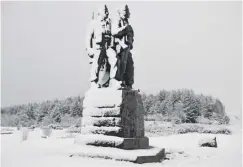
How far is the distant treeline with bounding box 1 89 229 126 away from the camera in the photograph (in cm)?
2170

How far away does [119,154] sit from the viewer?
18.4ft

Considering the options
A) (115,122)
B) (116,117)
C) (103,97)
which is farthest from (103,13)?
(115,122)

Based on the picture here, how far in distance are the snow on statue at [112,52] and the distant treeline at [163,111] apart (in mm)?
15063

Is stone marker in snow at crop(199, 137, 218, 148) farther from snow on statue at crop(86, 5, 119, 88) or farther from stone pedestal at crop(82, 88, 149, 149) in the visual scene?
snow on statue at crop(86, 5, 119, 88)

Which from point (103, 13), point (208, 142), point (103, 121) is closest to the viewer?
point (103, 121)

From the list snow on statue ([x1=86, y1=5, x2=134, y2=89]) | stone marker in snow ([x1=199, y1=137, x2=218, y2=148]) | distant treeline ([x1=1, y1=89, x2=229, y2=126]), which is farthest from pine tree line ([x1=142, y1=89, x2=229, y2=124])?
snow on statue ([x1=86, y1=5, x2=134, y2=89])

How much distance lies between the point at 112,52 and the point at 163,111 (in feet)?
54.3

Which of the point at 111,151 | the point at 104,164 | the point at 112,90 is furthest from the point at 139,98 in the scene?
the point at 104,164

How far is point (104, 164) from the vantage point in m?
5.20

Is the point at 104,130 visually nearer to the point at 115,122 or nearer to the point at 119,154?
the point at 115,122

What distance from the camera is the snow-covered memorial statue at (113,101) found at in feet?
20.1

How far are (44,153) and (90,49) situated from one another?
3.02m

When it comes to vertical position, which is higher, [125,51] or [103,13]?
[103,13]

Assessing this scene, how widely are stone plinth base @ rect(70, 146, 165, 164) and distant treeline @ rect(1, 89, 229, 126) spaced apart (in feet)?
51.9
